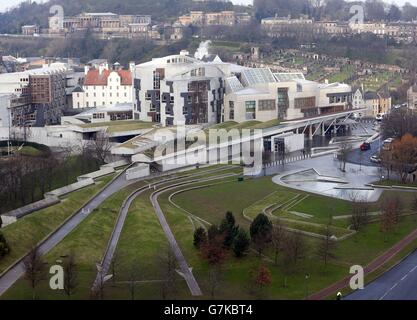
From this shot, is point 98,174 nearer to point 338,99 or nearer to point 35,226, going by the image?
point 35,226

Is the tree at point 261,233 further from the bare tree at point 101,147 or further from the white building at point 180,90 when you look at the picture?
the white building at point 180,90

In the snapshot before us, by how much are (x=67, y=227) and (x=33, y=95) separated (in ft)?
45.0

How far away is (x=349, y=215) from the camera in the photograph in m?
13.0

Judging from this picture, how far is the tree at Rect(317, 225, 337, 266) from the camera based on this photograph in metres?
10.4

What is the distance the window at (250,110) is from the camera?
72.5 feet

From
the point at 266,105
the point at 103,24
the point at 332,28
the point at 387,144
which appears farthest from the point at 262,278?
the point at 103,24

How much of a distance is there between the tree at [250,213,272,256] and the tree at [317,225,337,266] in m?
0.72

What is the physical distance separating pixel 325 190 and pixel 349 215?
7.61 feet

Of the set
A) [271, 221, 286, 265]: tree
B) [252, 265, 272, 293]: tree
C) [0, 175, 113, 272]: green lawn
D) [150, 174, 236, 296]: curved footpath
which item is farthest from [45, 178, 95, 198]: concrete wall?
[252, 265, 272, 293]: tree

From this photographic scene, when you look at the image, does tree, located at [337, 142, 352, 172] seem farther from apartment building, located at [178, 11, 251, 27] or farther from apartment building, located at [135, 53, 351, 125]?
apartment building, located at [178, 11, 251, 27]

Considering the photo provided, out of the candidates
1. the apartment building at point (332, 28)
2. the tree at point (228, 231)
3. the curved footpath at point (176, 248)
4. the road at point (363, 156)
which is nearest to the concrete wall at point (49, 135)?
the curved footpath at point (176, 248)

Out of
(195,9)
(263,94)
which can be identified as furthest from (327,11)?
(263,94)
